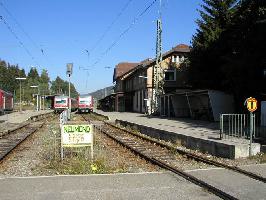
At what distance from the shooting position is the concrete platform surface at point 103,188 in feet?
27.5

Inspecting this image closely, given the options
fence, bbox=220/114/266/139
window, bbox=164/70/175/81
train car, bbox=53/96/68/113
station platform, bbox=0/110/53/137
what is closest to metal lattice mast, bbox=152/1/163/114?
window, bbox=164/70/175/81

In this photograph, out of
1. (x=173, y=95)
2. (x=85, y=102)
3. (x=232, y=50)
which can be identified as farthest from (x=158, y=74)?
(x=85, y=102)

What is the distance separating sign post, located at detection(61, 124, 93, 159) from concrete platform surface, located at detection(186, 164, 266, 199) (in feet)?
11.6

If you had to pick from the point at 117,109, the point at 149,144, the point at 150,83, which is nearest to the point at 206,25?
the point at 150,83

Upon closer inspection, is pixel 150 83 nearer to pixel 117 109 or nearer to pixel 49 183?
pixel 117 109

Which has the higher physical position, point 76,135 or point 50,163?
point 76,135

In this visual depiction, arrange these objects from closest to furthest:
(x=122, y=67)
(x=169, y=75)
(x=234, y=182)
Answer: (x=234, y=182)
(x=169, y=75)
(x=122, y=67)

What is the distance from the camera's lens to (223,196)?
8250 millimetres

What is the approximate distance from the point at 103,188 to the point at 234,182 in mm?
2863

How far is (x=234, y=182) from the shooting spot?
966 cm

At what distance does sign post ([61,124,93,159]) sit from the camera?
42.9 ft

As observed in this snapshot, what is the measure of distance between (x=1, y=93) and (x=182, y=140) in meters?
39.9

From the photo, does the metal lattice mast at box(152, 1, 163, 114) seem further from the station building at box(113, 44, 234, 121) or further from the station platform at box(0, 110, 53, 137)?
the station platform at box(0, 110, 53, 137)

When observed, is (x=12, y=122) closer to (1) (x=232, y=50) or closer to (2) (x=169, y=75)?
(1) (x=232, y=50)
